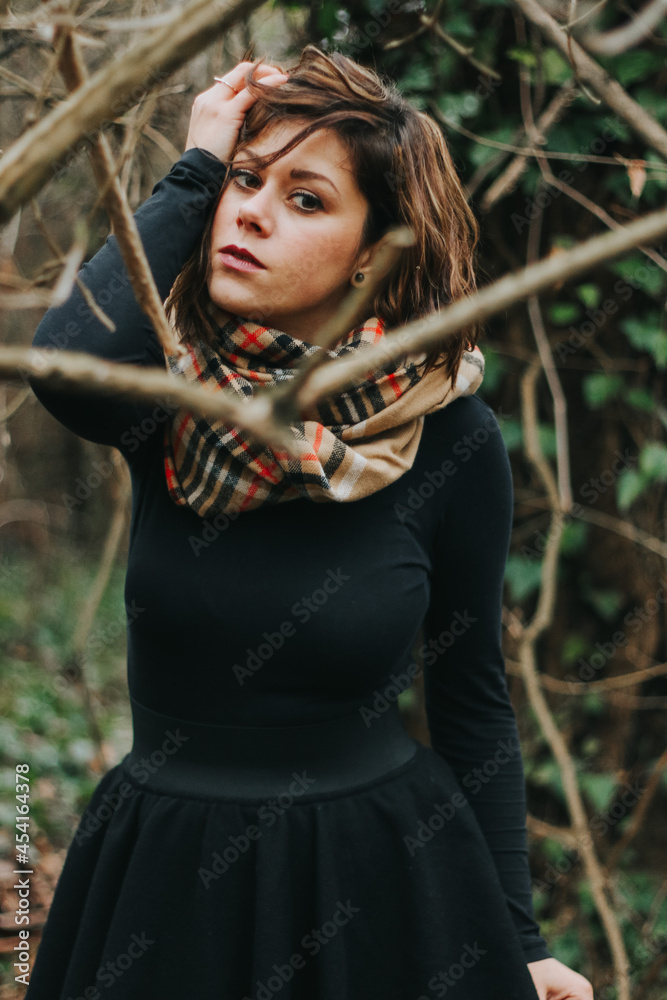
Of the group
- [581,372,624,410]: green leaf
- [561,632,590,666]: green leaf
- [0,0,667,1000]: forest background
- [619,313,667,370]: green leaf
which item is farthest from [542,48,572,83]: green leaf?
[561,632,590,666]: green leaf

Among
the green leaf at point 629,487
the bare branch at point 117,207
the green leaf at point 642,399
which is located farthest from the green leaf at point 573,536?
the bare branch at point 117,207

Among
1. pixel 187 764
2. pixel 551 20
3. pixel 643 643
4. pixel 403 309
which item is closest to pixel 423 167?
pixel 403 309

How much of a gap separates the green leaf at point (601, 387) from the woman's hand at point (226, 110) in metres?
1.24

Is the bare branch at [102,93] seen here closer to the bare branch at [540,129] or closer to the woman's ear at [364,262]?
the woman's ear at [364,262]

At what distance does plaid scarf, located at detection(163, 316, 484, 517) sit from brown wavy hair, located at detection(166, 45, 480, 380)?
5 centimetres

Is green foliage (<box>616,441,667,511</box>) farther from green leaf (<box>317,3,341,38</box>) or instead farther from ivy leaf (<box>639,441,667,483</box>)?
green leaf (<box>317,3,341,38</box>)

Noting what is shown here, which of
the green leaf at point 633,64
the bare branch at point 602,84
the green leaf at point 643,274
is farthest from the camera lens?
the green leaf at point 643,274

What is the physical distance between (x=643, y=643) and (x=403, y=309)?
1.35 m

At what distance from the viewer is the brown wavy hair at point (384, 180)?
1104mm

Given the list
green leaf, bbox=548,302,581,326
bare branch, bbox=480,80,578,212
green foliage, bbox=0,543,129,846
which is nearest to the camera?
bare branch, bbox=480,80,578,212

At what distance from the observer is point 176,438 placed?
1.13 metres

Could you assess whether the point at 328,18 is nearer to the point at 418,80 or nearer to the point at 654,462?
the point at 418,80

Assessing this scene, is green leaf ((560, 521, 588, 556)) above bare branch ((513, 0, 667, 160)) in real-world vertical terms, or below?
below

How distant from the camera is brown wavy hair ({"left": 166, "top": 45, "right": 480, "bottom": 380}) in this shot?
1.10 meters
